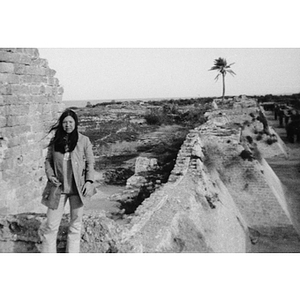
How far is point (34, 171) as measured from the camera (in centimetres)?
524

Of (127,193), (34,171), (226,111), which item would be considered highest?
(226,111)

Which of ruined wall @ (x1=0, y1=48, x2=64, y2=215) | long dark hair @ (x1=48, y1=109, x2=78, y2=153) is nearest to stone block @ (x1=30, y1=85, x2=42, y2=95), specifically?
ruined wall @ (x1=0, y1=48, x2=64, y2=215)

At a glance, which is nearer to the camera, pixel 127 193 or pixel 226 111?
pixel 127 193

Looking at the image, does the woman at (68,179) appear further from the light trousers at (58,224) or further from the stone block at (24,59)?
the stone block at (24,59)

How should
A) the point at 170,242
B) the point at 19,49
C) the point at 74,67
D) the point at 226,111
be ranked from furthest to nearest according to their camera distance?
the point at 226,111 → the point at 74,67 → the point at 170,242 → the point at 19,49

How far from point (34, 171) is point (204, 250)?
279 centimetres

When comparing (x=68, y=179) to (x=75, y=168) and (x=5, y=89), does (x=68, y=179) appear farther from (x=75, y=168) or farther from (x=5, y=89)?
(x=5, y=89)

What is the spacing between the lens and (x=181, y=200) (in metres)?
6.23

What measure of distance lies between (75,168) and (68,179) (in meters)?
0.14

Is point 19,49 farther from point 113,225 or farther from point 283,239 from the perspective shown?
point 283,239

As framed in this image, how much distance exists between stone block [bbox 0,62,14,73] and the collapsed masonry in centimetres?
1

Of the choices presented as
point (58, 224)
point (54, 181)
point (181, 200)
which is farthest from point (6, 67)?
point (181, 200)

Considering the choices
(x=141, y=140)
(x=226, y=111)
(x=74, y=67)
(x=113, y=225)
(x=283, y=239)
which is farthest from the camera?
(x=226, y=111)
